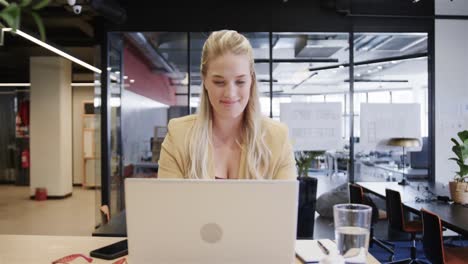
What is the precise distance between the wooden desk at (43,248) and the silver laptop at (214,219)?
2.18 ft

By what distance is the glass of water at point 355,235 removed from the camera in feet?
4.24

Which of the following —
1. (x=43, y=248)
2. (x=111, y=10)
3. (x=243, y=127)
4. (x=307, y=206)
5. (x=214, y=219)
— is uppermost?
(x=111, y=10)

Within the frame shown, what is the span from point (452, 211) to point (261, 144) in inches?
101

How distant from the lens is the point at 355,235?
1295mm

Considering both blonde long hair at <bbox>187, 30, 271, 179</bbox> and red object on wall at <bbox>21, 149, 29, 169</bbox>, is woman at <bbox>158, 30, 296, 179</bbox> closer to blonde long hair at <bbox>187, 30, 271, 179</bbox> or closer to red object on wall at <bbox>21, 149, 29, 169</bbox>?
blonde long hair at <bbox>187, 30, 271, 179</bbox>

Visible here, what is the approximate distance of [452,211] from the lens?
3.43m

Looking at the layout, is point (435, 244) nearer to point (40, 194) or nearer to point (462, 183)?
point (462, 183)

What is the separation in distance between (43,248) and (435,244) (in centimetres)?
278

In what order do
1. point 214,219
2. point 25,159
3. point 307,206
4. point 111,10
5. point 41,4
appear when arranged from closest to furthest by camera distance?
point 41,4 → point 214,219 → point 111,10 → point 307,206 → point 25,159

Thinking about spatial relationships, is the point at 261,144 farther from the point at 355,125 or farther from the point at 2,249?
the point at 355,125

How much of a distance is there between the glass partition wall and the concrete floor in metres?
0.89

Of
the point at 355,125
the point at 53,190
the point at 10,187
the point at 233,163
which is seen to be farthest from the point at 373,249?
the point at 10,187

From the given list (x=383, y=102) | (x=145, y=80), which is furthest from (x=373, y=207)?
(x=145, y=80)

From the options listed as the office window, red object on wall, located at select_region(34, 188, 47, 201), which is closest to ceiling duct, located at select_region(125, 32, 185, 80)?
the office window
